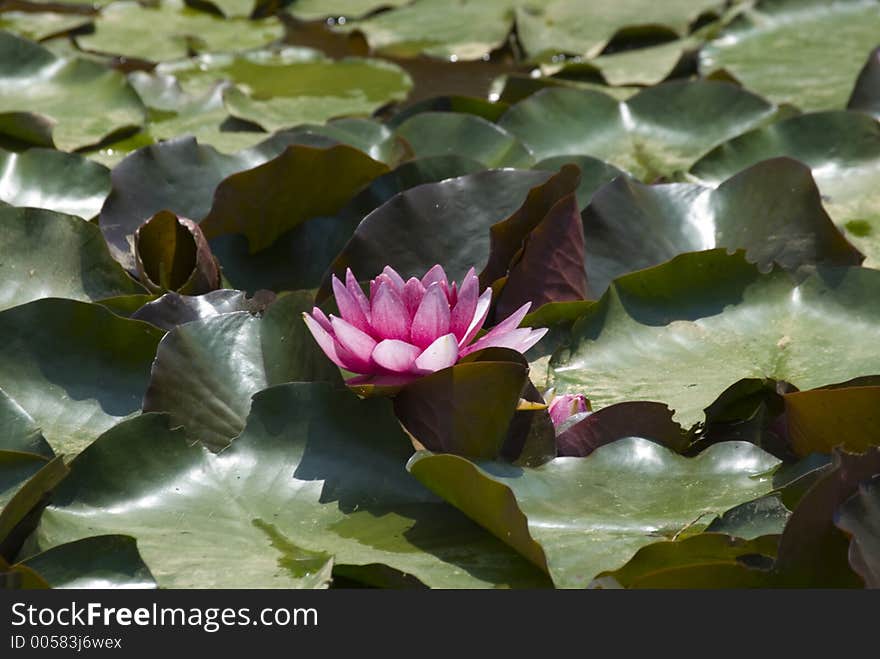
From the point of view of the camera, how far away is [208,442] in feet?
5.10

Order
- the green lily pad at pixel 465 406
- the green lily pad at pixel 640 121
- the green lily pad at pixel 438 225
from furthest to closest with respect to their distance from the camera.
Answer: the green lily pad at pixel 640 121 < the green lily pad at pixel 438 225 < the green lily pad at pixel 465 406

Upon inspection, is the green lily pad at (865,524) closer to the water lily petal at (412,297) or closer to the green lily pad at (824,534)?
the green lily pad at (824,534)

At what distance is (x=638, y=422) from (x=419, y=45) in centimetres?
240

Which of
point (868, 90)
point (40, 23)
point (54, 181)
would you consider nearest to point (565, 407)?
point (54, 181)

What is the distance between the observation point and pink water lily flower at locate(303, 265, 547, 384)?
1484mm

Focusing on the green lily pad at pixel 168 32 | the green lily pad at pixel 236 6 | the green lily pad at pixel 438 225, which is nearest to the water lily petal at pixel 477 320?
the green lily pad at pixel 438 225

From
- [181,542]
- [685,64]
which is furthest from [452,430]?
[685,64]

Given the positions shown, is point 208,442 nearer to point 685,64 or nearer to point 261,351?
point 261,351

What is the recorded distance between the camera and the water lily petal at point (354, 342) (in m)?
1.49

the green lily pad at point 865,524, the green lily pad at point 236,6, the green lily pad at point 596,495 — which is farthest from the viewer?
the green lily pad at point 236,6

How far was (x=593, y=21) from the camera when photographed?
374cm

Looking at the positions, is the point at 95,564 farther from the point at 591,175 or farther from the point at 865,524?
the point at 591,175

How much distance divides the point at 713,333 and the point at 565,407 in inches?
12.6

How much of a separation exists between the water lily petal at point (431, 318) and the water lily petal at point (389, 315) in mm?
12
